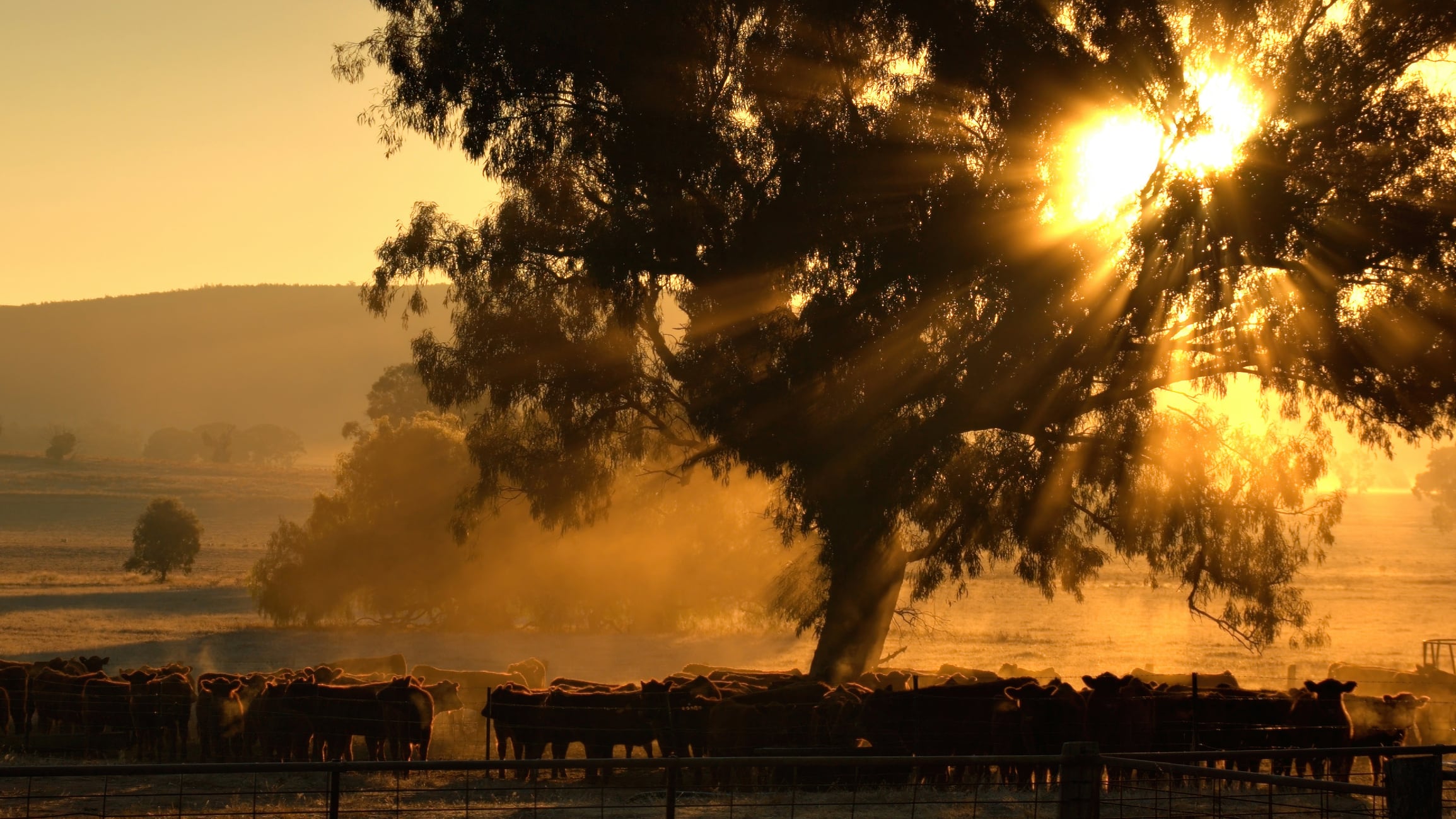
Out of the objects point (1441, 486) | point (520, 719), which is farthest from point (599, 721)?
point (1441, 486)

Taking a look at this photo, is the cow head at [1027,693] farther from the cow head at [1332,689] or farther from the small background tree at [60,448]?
the small background tree at [60,448]

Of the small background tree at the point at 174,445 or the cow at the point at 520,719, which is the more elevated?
the small background tree at the point at 174,445

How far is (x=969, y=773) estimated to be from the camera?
14.5 metres

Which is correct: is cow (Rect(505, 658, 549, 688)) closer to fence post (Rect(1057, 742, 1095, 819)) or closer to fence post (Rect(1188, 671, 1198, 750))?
fence post (Rect(1188, 671, 1198, 750))

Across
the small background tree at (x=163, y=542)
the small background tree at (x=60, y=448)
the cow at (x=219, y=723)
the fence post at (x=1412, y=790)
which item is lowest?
the cow at (x=219, y=723)

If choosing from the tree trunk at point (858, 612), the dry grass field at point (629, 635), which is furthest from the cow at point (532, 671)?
the tree trunk at point (858, 612)

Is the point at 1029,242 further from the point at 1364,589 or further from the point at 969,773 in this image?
the point at 1364,589

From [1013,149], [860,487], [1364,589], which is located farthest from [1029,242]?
[1364,589]

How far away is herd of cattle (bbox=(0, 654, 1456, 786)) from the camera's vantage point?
49.0 feet

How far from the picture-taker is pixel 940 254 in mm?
17969

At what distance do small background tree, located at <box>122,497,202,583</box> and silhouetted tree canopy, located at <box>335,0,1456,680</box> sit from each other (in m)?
45.7

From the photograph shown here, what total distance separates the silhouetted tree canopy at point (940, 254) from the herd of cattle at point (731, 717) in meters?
3.81

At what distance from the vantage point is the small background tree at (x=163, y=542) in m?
60.2

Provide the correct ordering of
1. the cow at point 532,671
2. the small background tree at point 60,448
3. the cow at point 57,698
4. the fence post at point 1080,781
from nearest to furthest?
the fence post at point 1080,781, the cow at point 57,698, the cow at point 532,671, the small background tree at point 60,448
